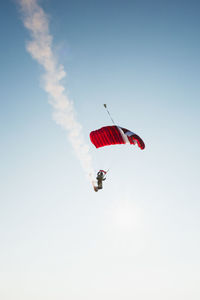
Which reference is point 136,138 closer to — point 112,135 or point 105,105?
point 112,135

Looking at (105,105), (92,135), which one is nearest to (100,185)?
(92,135)

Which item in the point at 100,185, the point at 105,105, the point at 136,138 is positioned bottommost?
the point at 100,185

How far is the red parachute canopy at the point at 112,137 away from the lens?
51.0 feet

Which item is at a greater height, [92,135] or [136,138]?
[92,135]

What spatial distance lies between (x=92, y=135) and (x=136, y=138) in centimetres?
316

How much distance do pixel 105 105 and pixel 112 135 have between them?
2.41 m

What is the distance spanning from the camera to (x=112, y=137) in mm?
15594

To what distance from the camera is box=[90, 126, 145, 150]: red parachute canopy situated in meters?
15.5

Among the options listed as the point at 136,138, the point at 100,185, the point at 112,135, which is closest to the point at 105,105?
the point at 112,135

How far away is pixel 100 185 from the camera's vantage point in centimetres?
1622

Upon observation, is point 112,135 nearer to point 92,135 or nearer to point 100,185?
point 92,135

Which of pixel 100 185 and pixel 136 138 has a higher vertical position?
pixel 136 138

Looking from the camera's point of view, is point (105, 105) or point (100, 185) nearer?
point (105, 105)

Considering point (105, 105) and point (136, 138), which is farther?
point (136, 138)
